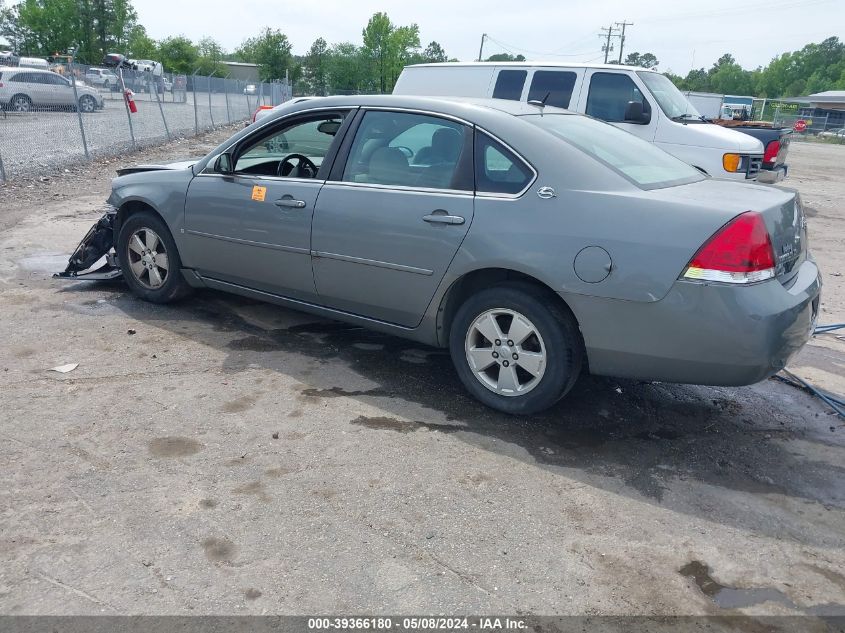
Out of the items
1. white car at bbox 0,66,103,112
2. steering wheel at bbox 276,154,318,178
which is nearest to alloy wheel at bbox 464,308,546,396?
steering wheel at bbox 276,154,318,178

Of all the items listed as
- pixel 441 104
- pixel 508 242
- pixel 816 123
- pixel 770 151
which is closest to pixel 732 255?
pixel 508 242

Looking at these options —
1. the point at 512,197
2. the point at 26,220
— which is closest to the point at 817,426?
the point at 512,197

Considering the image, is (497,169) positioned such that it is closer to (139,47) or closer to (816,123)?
(816,123)

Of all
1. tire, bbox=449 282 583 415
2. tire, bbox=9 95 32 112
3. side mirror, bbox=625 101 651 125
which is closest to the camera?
tire, bbox=449 282 583 415

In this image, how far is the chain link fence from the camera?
13.9m

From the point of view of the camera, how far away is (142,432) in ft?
12.1

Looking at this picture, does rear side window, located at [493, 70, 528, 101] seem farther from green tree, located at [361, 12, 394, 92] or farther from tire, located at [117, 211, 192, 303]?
green tree, located at [361, 12, 394, 92]

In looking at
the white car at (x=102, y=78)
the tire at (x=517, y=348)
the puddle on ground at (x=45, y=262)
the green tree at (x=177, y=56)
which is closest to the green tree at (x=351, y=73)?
the green tree at (x=177, y=56)

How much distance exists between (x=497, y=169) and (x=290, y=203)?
1475 mm

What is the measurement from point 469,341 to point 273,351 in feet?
5.04

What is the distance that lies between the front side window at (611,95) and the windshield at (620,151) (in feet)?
17.1

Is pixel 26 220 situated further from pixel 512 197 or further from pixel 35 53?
pixel 35 53

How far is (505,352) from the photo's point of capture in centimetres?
393

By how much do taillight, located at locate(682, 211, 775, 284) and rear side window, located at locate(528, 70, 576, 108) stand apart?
6874mm
